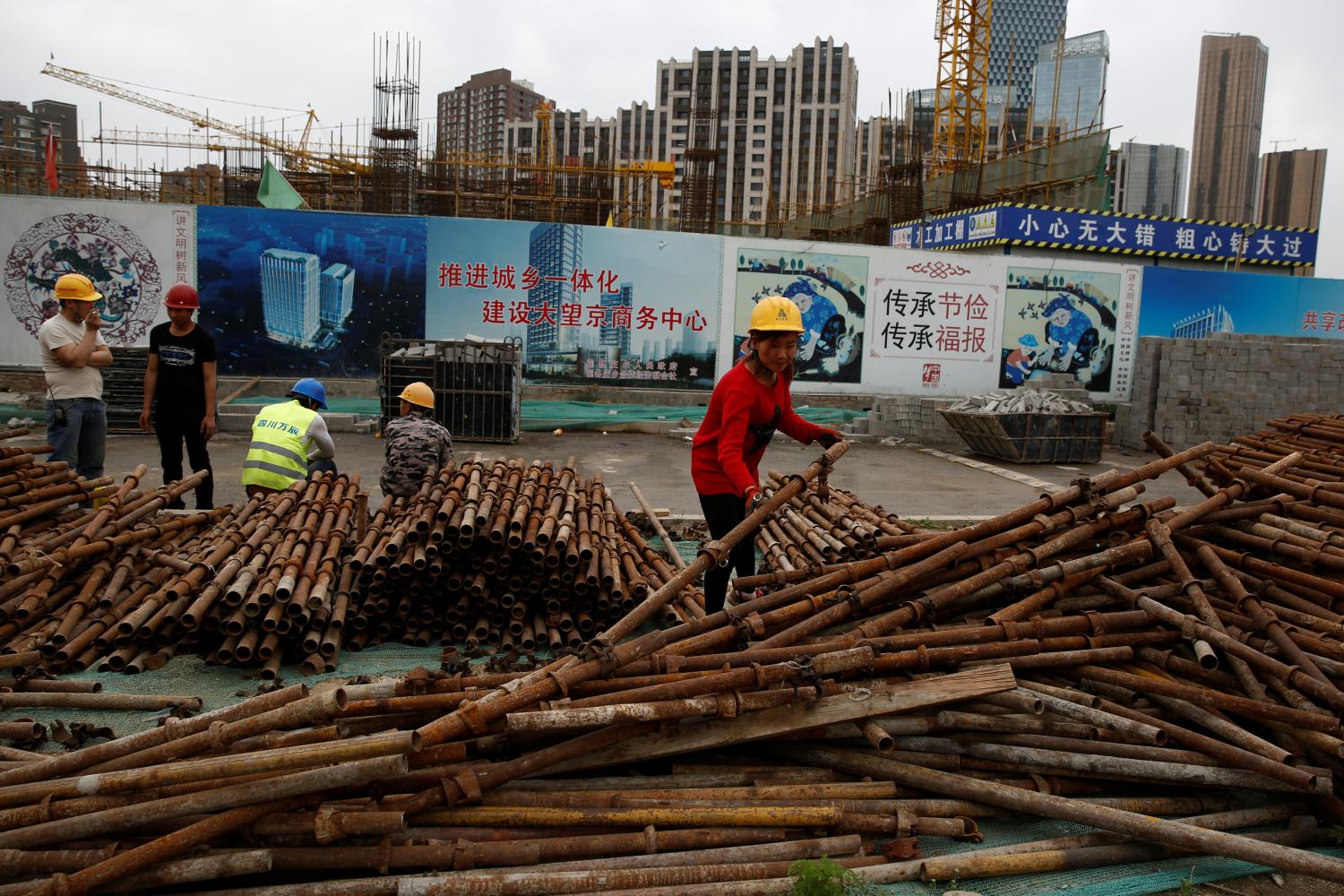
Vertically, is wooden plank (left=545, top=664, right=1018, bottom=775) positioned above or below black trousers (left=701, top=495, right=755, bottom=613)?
below

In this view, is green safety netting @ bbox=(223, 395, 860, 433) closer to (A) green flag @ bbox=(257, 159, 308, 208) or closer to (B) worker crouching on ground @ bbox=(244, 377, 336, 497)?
(A) green flag @ bbox=(257, 159, 308, 208)

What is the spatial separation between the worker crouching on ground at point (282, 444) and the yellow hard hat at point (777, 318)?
378 centimetres

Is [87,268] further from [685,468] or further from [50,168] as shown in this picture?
[685,468]

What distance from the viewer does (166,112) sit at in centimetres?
6712

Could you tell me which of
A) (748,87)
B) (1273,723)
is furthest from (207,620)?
(748,87)

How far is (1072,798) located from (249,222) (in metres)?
18.7

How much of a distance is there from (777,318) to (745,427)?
0.64 m

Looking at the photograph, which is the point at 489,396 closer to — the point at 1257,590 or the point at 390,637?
the point at 390,637

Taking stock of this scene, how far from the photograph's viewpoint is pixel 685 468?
47.5 feet

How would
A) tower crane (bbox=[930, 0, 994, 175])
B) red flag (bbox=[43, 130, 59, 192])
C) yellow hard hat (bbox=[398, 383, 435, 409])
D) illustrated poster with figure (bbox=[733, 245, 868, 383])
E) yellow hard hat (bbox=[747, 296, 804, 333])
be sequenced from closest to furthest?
yellow hard hat (bbox=[747, 296, 804, 333])
yellow hard hat (bbox=[398, 383, 435, 409])
illustrated poster with figure (bbox=[733, 245, 868, 383])
red flag (bbox=[43, 130, 59, 192])
tower crane (bbox=[930, 0, 994, 175])

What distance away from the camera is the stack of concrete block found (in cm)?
1869

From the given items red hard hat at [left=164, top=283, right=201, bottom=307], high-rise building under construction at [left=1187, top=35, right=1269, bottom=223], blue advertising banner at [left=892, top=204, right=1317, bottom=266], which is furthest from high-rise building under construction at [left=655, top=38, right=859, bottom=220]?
red hard hat at [left=164, top=283, right=201, bottom=307]

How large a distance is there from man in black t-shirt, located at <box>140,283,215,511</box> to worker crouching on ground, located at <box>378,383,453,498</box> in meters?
1.94

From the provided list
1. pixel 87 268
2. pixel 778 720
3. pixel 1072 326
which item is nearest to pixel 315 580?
pixel 778 720
